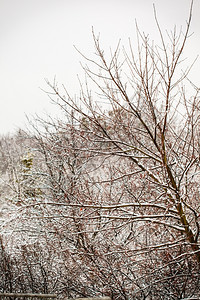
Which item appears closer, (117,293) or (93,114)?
(93,114)

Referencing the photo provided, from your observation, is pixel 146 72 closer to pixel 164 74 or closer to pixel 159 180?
pixel 164 74

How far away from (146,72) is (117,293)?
4320mm

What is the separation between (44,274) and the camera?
677cm

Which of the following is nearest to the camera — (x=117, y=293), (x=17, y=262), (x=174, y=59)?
(x=174, y=59)

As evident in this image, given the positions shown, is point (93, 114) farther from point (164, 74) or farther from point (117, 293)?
point (117, 293)

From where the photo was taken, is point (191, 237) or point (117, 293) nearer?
point (191, 237)

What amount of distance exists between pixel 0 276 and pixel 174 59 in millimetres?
7716

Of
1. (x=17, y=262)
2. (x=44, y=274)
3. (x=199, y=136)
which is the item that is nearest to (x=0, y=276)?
(x=17, y=262)

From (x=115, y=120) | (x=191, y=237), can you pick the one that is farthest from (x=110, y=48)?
(x=191, y=237)

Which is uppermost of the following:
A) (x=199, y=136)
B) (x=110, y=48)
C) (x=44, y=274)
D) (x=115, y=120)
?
(x=110, y=48)

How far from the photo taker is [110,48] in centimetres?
375

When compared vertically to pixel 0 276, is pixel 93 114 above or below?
above

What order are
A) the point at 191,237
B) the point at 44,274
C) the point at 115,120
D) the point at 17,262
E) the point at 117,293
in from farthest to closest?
the point at 17,262, the point at 44,274, the point at 117,293, the point at 115,120, the point at 191,237

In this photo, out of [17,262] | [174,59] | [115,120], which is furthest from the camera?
[17,262]
